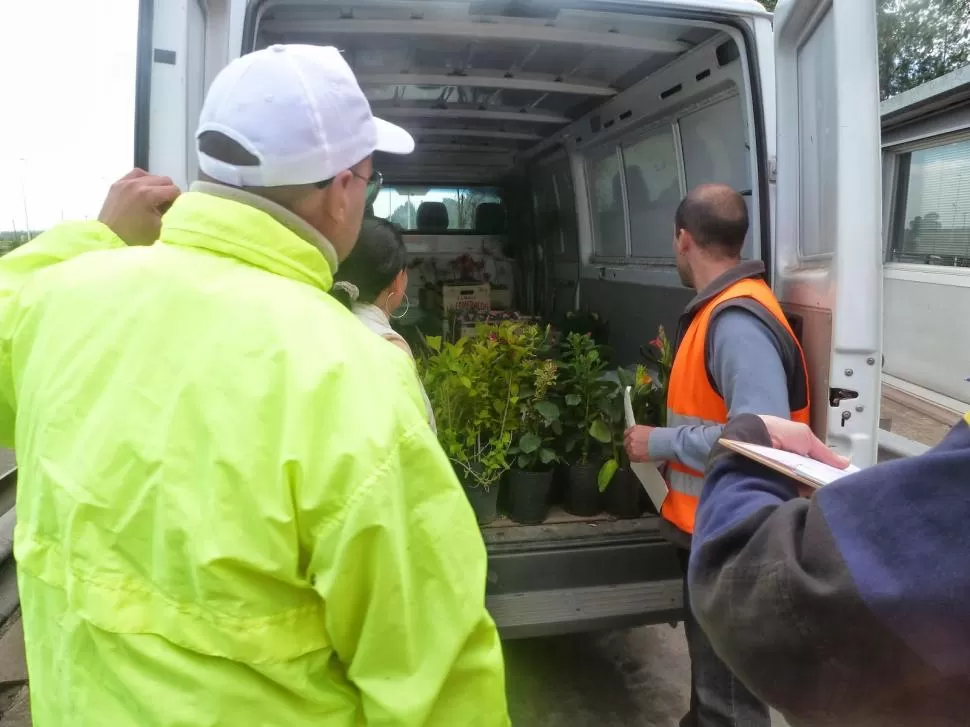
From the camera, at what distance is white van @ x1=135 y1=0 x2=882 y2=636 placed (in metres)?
2.13

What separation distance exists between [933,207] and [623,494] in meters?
7.58

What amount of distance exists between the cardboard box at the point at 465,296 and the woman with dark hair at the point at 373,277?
4495 mm

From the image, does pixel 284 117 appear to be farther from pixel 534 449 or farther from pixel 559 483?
pixel 559 483

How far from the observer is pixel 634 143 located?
16.7 ft

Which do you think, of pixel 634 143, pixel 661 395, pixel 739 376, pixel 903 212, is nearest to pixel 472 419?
pixel 661 395

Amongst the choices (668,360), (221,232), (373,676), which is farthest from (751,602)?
(668,360)

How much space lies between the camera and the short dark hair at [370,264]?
2.36 metres

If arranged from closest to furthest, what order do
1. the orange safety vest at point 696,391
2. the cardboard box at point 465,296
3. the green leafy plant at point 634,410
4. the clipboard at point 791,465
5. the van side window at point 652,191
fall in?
the clipboard at point 791,465 < the orange safety vest at point 696,391 < the green leafy plant at point 634,410 < the van side window at point 652,191 < the cardboard box at point 465,296

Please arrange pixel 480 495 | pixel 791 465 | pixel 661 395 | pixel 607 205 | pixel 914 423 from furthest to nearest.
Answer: pixel 914 423
pixel 607 205
pixel 661 395
pixel 480 495
pixel 791 465

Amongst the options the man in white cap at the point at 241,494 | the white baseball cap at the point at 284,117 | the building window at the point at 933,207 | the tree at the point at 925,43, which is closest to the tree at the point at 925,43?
the tree at the point at 925,43

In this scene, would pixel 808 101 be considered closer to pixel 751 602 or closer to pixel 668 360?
pixel 668 360

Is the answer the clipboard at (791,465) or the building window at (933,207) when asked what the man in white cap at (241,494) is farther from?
the building window at (933,207)

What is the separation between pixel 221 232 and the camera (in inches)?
42.7

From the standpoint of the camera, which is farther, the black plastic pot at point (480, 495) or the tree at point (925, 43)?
the tree at point (925, 43)
